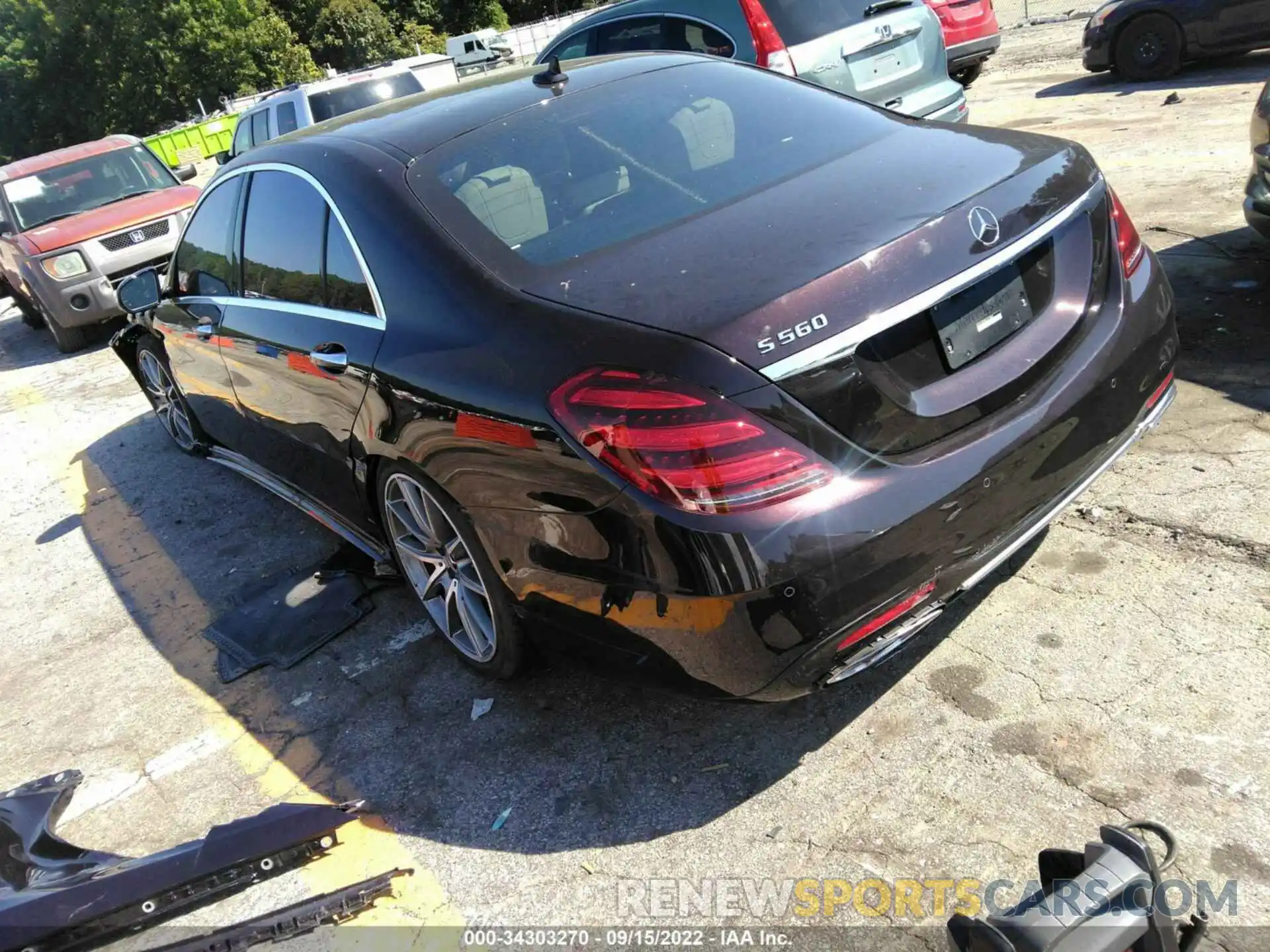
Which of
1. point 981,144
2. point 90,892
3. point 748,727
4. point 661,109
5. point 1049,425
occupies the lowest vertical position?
point 748,727

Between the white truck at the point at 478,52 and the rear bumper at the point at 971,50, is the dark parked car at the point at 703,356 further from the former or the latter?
the white truck at the point at 478,52

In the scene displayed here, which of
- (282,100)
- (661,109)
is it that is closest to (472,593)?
(661,109)

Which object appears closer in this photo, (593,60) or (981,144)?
(981,144)

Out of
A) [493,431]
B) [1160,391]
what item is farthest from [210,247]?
[1160,391]

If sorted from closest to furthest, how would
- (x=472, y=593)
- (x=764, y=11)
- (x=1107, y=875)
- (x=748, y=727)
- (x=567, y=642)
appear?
(x=1107, y=875)
(x=567, y=642)
(x=748, y=727)
(x=472, y=593)
(x=764, y=11)

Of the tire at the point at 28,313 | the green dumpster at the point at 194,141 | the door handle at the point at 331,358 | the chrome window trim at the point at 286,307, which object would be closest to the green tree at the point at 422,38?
the green dumpster at the point at 194,141

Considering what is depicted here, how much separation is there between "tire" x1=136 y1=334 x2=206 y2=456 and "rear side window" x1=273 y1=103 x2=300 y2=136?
5903 mm

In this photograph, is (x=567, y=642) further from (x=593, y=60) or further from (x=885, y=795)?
(x=593, y=60)

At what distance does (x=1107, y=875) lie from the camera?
6.11 ft

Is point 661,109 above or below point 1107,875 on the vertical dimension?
above

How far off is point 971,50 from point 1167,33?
6.28 feet

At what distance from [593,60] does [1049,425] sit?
7.73 feet

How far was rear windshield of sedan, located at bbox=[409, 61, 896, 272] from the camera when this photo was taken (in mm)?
2918

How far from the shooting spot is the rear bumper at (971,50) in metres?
10.1
